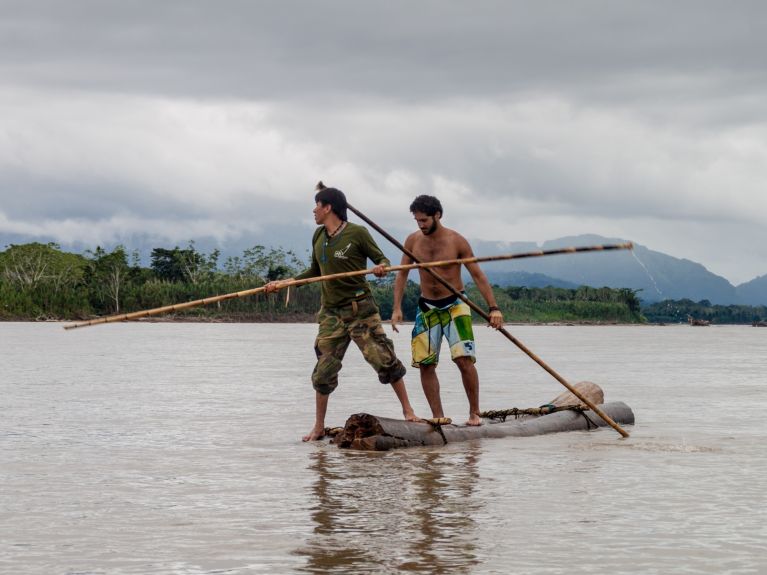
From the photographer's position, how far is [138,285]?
129 m

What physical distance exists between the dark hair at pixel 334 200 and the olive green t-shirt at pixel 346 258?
0.14 m

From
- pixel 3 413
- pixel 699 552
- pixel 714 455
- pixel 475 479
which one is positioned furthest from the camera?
pixel 3 413

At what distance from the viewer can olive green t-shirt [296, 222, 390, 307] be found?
36.6ft

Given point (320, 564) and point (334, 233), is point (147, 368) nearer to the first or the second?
point (334, 233)

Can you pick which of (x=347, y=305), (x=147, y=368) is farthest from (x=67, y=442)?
(x=147, y=368)

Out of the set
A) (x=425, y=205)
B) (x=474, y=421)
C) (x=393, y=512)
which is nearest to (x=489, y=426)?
(x=474, y=421)

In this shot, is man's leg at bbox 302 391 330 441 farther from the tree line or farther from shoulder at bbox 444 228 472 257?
the tree line

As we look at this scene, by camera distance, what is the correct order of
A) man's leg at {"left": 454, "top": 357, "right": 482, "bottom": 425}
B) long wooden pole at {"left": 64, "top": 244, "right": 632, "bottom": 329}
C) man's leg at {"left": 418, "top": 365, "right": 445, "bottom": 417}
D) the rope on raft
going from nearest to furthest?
long wooden pole at {"left": 64, "top": 244, "right": 632, "bottom": 329} < man's leg at {"left": 454, "top": 357, "right": 482, "bottom": 425} < man's leg at {"left": 418, "top": 365, "right": 445, "bottom": 417} < the rope on raft

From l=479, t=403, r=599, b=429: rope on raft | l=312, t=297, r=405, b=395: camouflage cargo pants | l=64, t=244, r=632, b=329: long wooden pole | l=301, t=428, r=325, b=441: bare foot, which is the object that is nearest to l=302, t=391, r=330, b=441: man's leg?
l=301, t=428, r=325, b=441: bare foot

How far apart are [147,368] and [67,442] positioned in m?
18.6

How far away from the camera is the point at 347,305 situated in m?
11.3

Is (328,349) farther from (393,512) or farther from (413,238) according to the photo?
(393,512)

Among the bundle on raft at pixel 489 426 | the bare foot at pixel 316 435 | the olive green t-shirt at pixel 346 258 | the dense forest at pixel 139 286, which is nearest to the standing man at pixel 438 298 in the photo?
the olive green t-shirt at pixel 346 258

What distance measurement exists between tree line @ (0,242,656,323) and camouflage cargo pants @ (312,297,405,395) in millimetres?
94861
